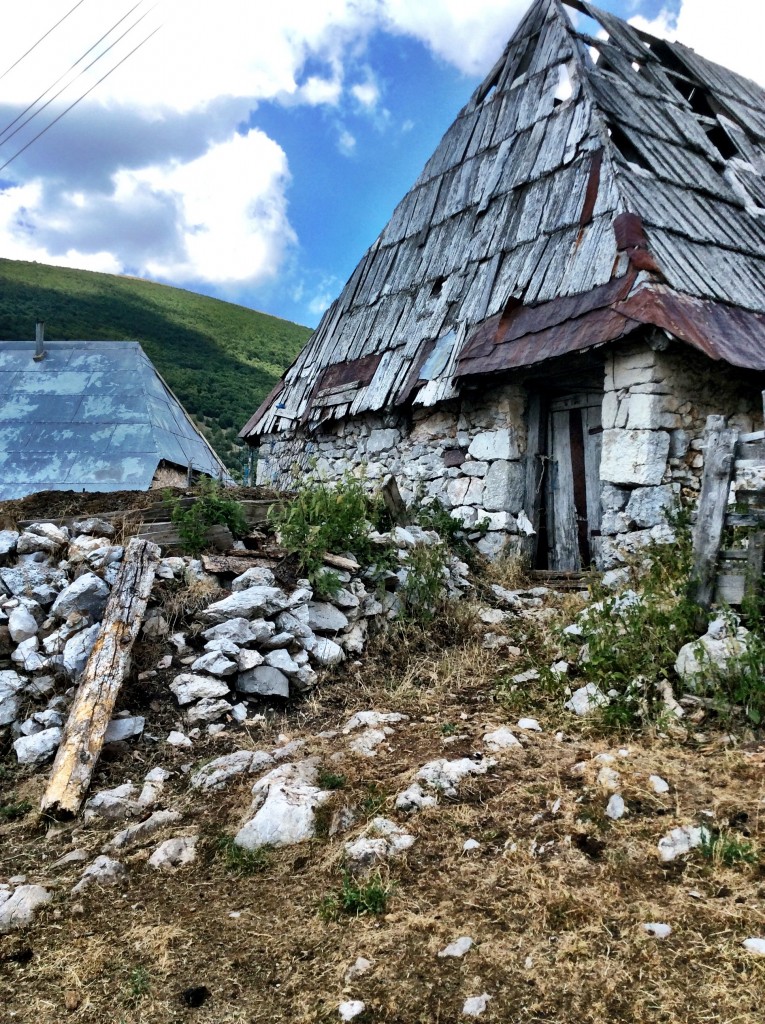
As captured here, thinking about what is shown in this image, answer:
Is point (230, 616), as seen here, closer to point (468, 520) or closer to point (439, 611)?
point (439, 611)

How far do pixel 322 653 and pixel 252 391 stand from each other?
30302mm

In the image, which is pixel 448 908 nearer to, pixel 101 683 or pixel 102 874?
pixel 102 874

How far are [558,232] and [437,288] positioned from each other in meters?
2.03

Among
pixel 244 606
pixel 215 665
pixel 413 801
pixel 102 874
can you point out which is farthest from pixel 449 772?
pixel 244 606

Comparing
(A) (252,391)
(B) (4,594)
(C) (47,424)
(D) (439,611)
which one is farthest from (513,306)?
(A) (252,391)

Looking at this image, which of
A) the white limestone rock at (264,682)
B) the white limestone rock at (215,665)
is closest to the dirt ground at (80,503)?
the white limestone rock at (215,665)

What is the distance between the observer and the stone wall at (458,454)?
332 inches

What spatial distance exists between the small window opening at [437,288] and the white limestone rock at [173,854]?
26.2ft

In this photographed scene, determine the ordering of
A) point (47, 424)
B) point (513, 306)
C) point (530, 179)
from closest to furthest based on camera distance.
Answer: point (513, 306), point (530, 179), point (47, 424)

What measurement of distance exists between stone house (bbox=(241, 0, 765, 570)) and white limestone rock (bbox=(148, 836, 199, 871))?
16.3ft

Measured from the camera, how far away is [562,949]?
8.21 ft

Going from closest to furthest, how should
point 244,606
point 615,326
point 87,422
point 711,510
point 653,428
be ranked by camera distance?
point 711,510
point 244,606
point 615,326
point 653,428
point 87,422

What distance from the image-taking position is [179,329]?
43781 millimetres

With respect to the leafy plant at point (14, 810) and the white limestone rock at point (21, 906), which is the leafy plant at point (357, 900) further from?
the leafy plant at point (14, 810)
